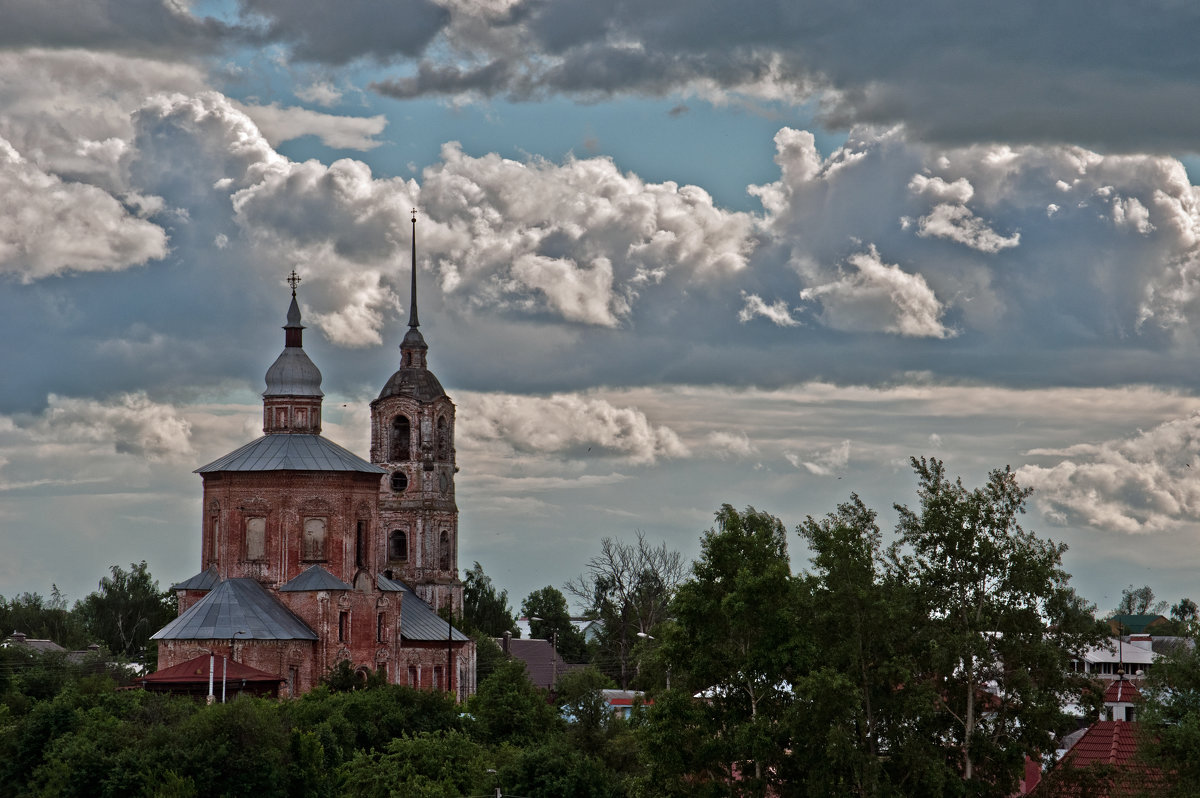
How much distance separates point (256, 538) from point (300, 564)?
2355mm

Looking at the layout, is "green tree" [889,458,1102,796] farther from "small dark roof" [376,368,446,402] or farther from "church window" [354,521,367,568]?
"small dark roof" [376,368,446,402]

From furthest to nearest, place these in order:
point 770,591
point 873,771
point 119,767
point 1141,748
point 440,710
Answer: point 440,710 < point 119,767 < point 770,591 < point 873,771 < point 1141,748

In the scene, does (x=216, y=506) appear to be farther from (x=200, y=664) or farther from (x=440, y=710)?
(x=440, y=710)

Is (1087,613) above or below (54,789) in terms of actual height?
above

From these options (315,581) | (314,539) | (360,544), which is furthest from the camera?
(360,544)

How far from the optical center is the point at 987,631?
1561 inches

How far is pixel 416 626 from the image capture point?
82.9 meters

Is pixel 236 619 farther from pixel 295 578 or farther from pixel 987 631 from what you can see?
pixel 987 631

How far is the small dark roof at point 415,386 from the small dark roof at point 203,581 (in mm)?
19501

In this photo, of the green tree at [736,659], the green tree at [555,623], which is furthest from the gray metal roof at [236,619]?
the green tree at [555,623]

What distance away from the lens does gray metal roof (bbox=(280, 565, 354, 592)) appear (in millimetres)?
74688

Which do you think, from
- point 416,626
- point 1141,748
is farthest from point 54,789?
point 416,626

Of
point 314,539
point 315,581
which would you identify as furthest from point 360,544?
point 315,581

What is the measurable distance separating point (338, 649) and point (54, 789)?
2666 cm
